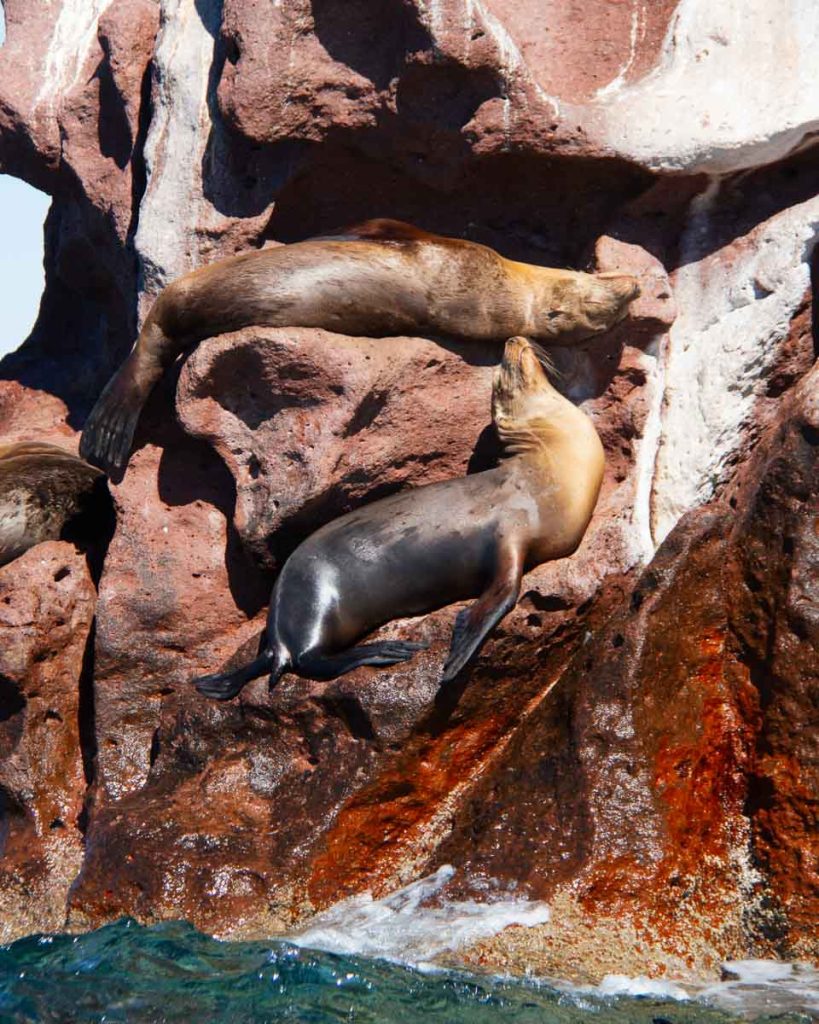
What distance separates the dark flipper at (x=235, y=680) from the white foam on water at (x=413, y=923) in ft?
3.23

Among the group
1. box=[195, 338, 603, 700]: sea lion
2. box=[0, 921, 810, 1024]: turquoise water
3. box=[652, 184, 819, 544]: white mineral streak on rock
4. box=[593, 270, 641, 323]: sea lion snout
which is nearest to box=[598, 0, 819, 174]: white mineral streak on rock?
box=[652, 184, 819, 544]: white mineral streak on rock

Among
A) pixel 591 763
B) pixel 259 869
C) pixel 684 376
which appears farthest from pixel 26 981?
pixel 684 376

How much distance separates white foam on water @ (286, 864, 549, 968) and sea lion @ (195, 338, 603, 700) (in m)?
0.85

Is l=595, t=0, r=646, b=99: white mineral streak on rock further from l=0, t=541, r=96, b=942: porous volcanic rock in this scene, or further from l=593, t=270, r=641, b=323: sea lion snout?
l=0, t=541, r=96, b=942: porous volcanic rock

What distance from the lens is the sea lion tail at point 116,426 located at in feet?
20.3

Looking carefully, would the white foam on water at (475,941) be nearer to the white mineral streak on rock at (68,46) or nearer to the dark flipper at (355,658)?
the dark flipper at (355,658)

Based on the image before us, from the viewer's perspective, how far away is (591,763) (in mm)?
4668

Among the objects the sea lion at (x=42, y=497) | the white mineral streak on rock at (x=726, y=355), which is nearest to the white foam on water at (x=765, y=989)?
the white mineral streak on rock at (x=726, y=355)

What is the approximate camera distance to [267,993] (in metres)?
4.16

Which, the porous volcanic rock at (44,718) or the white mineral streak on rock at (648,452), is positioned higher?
the white mineral streak on rock at (648,452)

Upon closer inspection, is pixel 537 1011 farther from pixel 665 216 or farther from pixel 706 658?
pixel 665 216

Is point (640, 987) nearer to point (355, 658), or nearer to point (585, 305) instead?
point (355, 658)

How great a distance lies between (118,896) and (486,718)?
4.72ft

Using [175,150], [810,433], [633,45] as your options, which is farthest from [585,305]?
[175,150]
